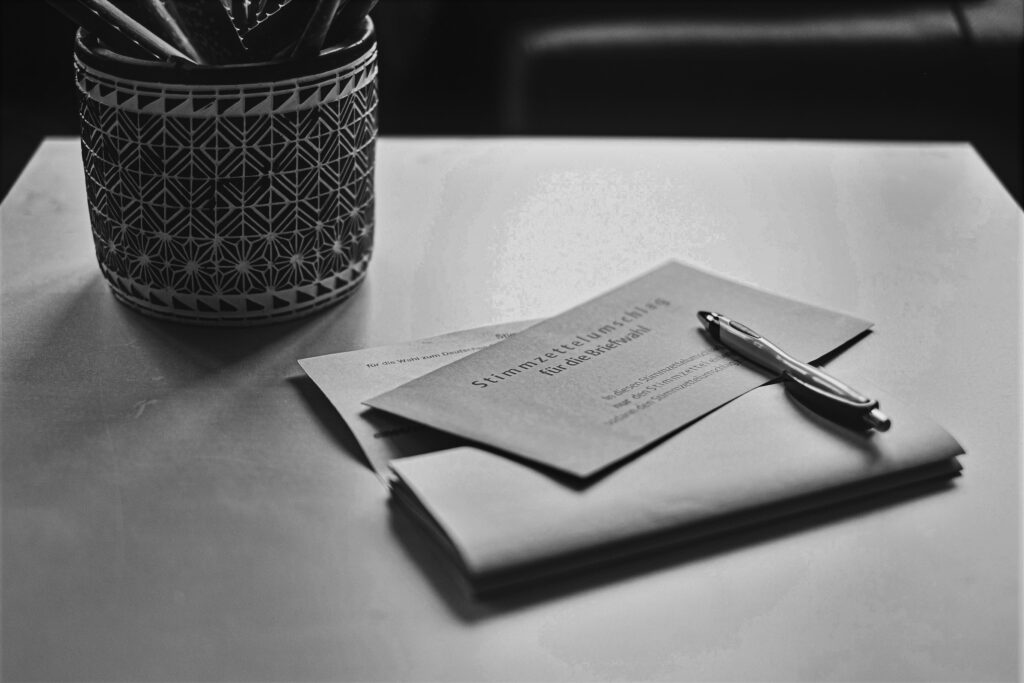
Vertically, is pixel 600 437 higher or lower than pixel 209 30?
lower

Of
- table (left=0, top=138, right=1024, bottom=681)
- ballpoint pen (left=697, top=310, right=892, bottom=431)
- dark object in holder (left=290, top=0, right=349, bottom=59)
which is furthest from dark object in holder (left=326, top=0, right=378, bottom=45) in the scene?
ballpoint pen (left=697, top=310, right=892, bottom=431)

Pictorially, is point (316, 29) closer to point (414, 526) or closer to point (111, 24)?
point (111, 24)

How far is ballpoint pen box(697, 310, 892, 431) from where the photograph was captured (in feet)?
1.88

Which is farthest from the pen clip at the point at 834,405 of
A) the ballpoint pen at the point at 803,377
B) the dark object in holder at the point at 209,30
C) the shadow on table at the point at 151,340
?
the dark object in holder at the point at 209,30

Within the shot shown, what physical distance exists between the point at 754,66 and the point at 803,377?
4.20ft

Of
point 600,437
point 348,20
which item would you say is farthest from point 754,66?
point 600,437

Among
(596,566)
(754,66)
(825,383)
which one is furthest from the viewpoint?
(754,66)

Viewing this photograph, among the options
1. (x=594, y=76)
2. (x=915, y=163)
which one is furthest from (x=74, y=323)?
(x=594, y=76)

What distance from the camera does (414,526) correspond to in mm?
513

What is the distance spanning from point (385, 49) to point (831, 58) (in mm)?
804

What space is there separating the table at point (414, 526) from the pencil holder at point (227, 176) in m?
0.03

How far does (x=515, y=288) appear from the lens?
778 millimetres

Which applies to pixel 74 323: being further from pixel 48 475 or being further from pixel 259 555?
pixel 259 555

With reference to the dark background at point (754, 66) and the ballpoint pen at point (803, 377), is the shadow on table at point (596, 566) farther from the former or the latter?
the dark background at point (754, 66)
